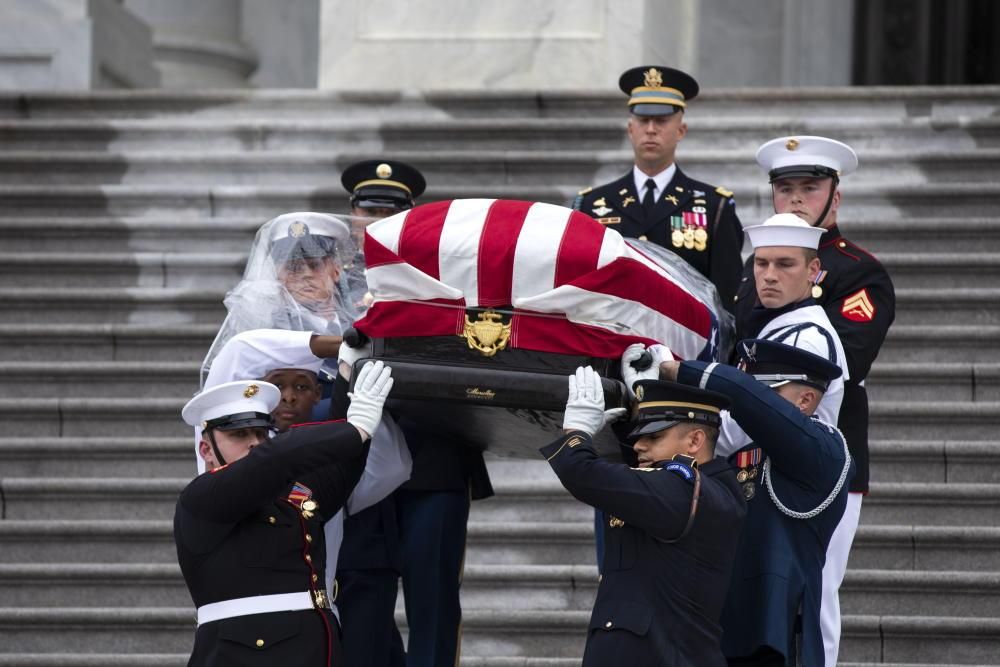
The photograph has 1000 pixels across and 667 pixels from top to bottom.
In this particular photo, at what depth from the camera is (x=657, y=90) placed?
7.53 m

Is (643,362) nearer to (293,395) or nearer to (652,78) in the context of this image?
(293,395)

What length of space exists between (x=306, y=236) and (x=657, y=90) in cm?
190

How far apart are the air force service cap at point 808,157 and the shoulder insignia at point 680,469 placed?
1576 mm

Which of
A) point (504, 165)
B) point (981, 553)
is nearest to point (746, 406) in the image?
point (981, 553)

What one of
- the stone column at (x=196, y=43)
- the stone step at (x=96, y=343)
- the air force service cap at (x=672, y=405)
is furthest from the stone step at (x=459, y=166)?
the air force service cap at (x=672, y=405)

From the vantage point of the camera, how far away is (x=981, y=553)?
812 cm

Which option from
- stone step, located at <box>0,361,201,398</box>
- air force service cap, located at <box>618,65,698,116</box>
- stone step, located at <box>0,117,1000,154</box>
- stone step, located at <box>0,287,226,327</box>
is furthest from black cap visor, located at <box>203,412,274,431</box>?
stone step, located at <box>0,117,1000,154</box>

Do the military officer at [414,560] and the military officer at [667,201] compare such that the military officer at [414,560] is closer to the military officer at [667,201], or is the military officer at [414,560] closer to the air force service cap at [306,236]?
the air force service cap at [306,236]

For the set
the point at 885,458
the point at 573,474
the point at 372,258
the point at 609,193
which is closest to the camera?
the point at 573,474

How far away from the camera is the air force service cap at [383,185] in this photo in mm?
7078

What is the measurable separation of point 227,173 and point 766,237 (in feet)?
17.9

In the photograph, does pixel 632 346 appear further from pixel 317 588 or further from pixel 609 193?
pixel 609 193

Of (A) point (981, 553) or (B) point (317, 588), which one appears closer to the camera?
(B) point (317, 588)

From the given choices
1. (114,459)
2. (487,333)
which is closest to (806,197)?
(487,333)
